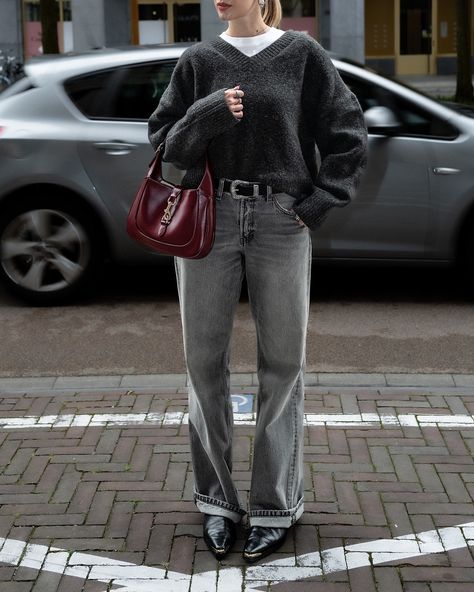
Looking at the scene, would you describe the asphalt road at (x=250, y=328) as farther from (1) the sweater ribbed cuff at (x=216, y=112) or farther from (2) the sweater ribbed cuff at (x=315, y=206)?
(1) the sweater ribbed cuff at (x=216, y=112)

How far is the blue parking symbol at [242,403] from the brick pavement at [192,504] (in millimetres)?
243

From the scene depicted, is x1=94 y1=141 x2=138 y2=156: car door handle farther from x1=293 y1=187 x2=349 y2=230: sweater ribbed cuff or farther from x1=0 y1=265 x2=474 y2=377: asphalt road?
x1=293 y1=187 x2=349 y2=230: sweater ribbed cuff

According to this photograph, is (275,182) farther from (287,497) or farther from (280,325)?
(287,497)

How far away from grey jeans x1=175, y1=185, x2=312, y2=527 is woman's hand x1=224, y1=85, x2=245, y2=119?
0.29m

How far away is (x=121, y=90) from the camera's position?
7047 millimetres

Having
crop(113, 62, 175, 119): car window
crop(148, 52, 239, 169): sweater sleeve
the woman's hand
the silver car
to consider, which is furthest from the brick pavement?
crop(113, 62, 175, 119): car window

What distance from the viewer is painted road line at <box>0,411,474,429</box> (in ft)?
15.9


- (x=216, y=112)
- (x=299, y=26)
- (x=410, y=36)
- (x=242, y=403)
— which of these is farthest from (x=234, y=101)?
(x=410, y=36)

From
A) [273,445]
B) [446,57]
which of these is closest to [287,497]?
[273,445]

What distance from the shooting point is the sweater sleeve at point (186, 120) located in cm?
324

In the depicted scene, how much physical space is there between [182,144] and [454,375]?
271cm

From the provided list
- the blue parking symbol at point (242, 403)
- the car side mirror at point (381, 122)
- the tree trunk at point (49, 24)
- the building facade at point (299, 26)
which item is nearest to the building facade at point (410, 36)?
the building facade at point (299, 26)

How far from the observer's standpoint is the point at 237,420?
4938 mm

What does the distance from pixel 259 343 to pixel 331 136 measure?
0.69 m
